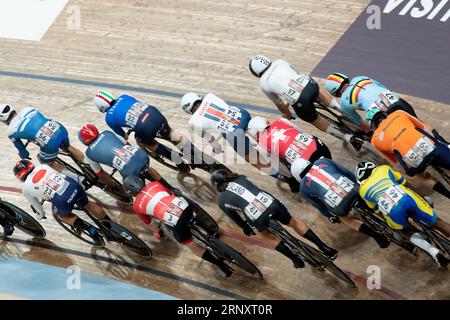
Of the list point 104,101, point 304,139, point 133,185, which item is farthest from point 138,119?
point 304,139

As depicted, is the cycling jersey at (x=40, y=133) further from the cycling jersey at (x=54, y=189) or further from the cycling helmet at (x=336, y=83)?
the cycling helmet at (x=336, y=83)

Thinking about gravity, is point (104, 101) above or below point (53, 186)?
above

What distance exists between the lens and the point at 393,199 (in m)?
6.44

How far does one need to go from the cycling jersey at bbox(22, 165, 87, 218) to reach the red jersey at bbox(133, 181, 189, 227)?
676 millimetres

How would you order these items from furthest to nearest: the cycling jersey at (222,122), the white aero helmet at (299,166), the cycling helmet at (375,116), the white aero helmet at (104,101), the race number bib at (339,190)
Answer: the white aero helmet at (104,101) < the cycling jersey at (222,122) < the cycling helmet at (375,116) < the white aero helmet at (299,166) < the race number bib at (339,190)

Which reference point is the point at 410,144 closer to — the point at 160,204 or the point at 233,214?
the point at 233,214

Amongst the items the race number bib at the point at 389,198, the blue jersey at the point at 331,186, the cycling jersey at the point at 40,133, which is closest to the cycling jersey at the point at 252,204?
the blue jersey at the point at 331,186

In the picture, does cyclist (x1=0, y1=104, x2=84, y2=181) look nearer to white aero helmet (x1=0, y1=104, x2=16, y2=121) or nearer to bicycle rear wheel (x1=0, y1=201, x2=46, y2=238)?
white aero helmet (x1=0, y1=104, x2=16, y2=121)

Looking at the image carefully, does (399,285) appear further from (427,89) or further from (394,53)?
(394,53)

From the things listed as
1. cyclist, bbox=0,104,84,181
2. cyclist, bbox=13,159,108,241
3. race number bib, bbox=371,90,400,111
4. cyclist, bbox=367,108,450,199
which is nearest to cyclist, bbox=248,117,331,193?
cyclist, bbox=367,108,450,199

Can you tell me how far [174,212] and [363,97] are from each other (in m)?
2.25

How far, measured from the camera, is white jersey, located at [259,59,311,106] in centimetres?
796

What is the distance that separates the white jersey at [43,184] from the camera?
24.2 ft

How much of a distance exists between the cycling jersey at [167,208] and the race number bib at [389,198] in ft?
5.70
